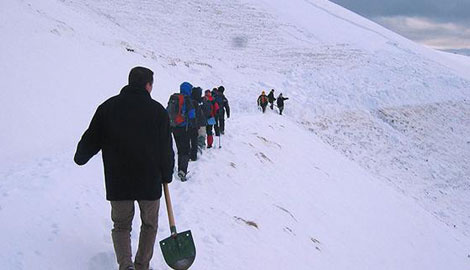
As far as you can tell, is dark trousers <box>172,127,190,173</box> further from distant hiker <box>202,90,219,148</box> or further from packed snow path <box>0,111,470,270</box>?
distant hiker <box>202,90,219,148</box>

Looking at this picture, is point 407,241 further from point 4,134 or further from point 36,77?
point 36,77

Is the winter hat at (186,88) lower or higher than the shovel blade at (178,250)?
higher

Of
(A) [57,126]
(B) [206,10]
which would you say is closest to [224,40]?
(B) [206,10]

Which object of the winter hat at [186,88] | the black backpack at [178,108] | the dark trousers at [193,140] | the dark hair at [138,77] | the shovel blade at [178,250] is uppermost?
the dark hair at [138,77]

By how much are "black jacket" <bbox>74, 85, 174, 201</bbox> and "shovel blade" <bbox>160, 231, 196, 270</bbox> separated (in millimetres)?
600

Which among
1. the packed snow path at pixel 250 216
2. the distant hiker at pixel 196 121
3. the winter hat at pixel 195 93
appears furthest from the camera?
the winter hat at pixel 195 93

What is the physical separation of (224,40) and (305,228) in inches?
1306

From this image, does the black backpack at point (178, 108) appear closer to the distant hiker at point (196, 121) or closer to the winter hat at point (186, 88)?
the winter hat at point (186, 88)

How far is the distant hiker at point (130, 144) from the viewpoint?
409cm

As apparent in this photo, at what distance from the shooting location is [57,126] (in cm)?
1105

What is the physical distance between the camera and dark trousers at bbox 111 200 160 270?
4.27 meters

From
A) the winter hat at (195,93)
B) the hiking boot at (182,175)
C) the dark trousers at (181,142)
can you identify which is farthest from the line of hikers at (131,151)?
the winter hat at (195,93)

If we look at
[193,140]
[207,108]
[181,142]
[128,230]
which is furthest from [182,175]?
[128,230]

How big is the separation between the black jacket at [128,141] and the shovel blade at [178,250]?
600 mm
